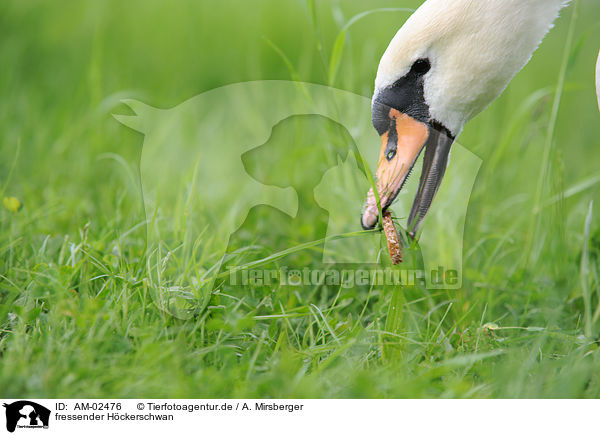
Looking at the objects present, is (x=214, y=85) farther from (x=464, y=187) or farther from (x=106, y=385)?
(x=106, y=385)

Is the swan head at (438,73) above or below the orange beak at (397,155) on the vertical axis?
above

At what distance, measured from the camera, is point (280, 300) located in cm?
242

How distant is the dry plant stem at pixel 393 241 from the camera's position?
2176mm

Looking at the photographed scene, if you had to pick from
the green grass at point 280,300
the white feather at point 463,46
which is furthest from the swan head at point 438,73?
the green grass at point 280,300

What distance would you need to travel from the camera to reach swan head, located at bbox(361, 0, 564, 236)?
2.19m

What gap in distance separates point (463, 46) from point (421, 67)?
17cm

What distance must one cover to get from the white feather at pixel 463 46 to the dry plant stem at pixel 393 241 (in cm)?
43

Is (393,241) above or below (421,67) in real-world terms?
below
